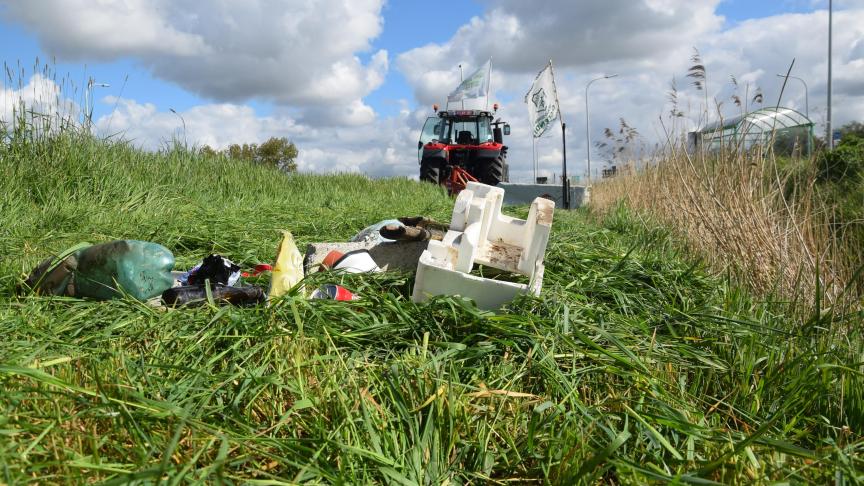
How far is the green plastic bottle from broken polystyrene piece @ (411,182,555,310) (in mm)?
1103

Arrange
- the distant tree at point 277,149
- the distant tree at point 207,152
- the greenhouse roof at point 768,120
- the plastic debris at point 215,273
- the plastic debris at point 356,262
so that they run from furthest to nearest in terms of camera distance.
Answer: the distant tree at point 277,149
the distant tree at point 207,152
the greenhouse roof at point 768,120
the plastic debris at point 356,262
the plastic debris at point 215,273

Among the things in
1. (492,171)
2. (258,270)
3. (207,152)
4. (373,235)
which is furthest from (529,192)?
(258,270)

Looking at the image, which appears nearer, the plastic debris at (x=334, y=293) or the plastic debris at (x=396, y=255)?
the plastic debris at (x=334, y=293)

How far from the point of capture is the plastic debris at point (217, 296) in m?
2.20

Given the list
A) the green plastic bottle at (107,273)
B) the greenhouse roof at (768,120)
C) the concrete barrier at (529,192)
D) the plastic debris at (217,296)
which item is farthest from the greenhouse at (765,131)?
the concrete barrier at (529,192)

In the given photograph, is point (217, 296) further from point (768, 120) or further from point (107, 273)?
point (768, 120)

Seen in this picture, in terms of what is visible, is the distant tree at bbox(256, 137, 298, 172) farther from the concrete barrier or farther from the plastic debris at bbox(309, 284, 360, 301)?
the plastic debris at bbox(309, 284, 360, 301)

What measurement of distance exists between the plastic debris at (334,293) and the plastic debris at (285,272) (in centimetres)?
10

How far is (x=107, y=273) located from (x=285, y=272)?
697 mm

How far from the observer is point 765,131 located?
153 inches

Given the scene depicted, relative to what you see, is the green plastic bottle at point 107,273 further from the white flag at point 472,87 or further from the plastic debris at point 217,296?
the white flag at point 472,87

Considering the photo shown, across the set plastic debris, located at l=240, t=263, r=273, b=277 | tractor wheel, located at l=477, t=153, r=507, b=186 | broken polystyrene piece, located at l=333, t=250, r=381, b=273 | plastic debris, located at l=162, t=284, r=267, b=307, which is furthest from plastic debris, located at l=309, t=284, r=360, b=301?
tractor wheel, located at l=477, t=153, r=507, b=186

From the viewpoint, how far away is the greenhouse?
3920mm

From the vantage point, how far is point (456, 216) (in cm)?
268
